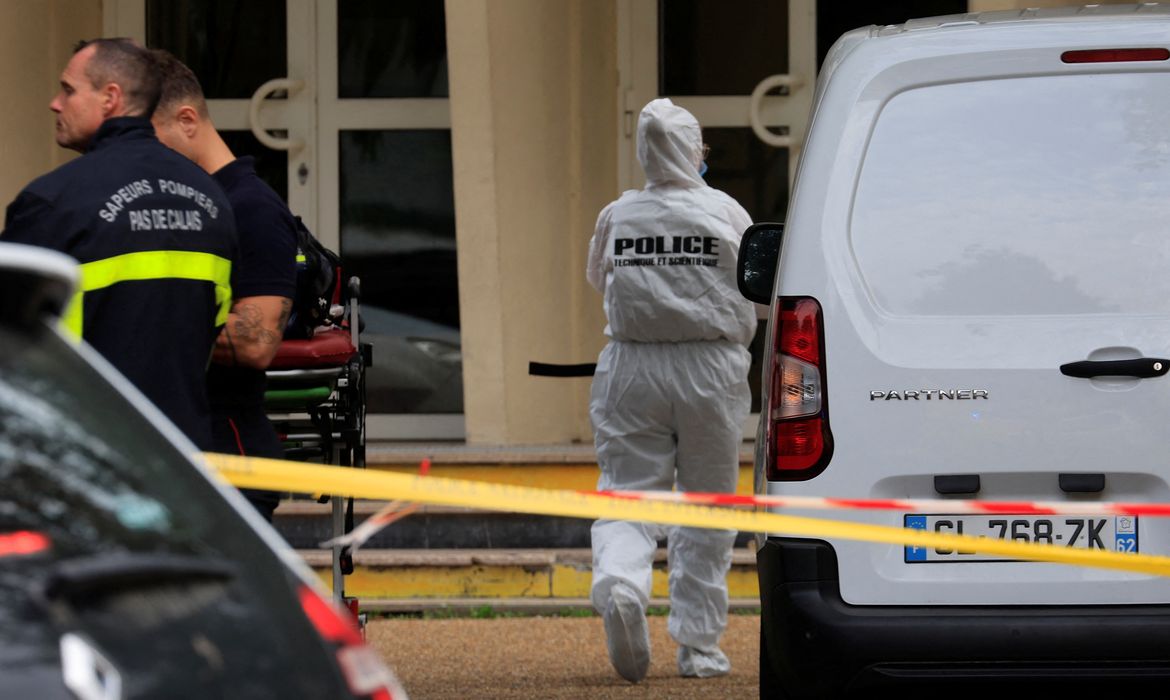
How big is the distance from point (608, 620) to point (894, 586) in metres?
2.34

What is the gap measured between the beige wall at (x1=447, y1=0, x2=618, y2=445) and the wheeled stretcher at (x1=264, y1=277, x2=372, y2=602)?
324cm

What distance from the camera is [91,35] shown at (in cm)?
1082

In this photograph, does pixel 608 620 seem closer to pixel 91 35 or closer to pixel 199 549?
pixel 199 549

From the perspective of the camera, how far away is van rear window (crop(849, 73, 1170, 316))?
4.41m

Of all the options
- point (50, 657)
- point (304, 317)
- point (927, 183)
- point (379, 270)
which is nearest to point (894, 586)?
point (927, 183)

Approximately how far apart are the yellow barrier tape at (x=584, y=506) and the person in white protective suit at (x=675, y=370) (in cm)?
266

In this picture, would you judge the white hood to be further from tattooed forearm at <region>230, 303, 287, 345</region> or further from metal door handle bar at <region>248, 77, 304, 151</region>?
metal door handle bar at <region>248, 77, 304, 151</region>

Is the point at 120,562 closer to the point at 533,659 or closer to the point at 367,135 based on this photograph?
the point at 533,659

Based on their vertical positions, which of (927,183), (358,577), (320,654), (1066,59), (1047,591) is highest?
(1066,59)

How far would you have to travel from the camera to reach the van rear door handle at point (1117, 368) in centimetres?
435

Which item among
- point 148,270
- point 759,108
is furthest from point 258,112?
point 148,270

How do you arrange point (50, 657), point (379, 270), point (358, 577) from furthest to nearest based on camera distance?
point (379, 270), point (358, 577), point (50, 657)

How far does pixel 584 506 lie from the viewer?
3492 millimetres

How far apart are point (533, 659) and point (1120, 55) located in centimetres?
376
